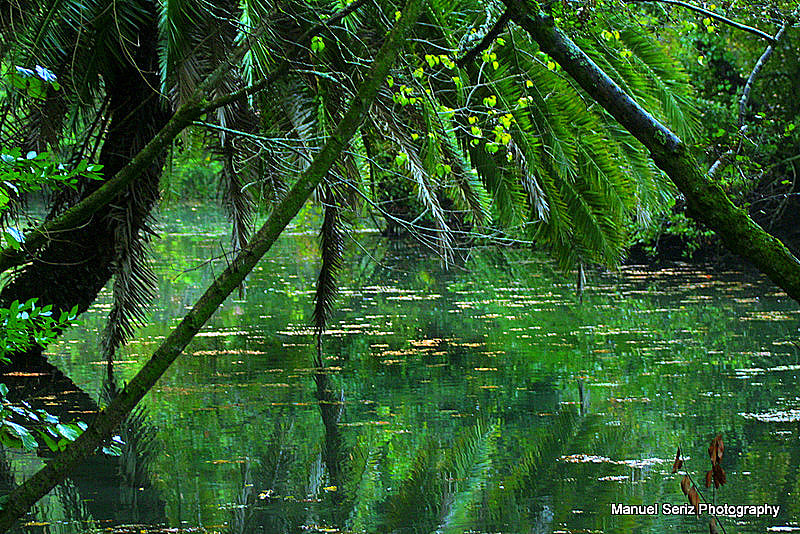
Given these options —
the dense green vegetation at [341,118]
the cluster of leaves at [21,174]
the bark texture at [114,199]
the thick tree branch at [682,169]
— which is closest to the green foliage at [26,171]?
the cluster of leaves at [21,174]

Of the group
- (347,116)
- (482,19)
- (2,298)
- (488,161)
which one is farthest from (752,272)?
(347,116)

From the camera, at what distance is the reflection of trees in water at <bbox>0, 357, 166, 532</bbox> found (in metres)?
5.29

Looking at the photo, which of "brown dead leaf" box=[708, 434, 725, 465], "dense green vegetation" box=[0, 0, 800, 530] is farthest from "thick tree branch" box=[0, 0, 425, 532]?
"dense green vegetation" box=[0, 0, 800, 530]

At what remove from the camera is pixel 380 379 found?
28.3 ft

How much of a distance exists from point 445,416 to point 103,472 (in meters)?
2.53

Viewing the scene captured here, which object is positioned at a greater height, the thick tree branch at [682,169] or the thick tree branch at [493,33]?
the thick tree branch at [493,33]

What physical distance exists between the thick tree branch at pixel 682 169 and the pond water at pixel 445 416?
8.59 ft

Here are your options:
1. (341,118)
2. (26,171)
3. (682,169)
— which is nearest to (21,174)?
(26,171)

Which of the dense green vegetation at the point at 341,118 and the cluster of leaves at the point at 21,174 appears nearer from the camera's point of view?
the cluster of leaves at the point at 21,174

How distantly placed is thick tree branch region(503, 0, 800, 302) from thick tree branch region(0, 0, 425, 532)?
18.7 inches

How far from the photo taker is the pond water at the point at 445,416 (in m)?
5.31

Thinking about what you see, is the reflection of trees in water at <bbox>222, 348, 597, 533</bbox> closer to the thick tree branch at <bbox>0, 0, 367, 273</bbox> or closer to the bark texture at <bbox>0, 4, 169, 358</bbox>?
the thick tree branch at <bbox>0, 0, 367, 273</bbox>

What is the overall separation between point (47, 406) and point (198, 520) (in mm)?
3055

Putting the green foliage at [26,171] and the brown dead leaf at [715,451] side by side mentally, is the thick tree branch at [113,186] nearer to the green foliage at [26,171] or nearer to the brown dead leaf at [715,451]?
the green foliage at [26,171]
